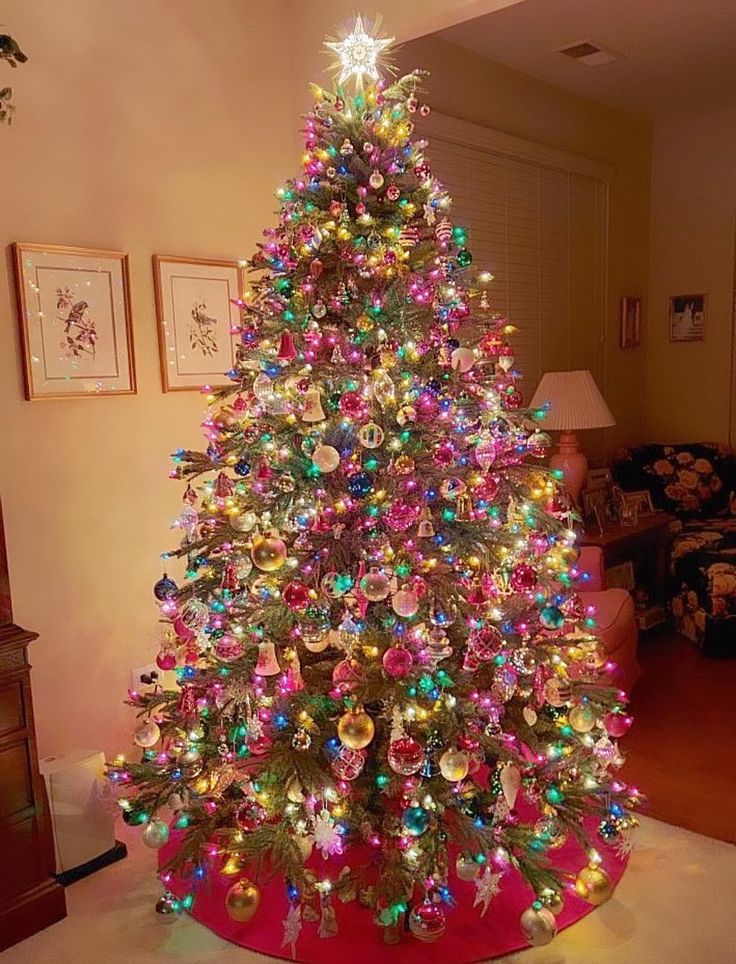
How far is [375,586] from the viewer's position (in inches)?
71.4

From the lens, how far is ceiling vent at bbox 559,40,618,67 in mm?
3711

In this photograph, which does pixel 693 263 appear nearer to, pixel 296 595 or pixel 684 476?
pixel 684 476

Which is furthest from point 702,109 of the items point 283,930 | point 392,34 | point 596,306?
point 283,930

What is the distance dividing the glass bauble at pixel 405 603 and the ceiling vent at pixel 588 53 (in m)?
3.03

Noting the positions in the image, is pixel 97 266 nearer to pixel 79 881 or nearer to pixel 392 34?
pixel 392 34

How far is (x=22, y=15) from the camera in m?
2.35

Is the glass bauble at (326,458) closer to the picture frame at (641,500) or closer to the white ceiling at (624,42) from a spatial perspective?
the white ceiling at (624,42)

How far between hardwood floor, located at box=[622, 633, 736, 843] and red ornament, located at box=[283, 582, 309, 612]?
4.79 feet

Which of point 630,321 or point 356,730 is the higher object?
point 630,321

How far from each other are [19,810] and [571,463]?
108 inches

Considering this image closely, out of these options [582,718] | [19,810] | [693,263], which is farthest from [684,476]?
[19,810]

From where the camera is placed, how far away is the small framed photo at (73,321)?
2.40 meters

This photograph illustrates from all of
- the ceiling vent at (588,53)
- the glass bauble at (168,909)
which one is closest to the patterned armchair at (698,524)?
the ceiling vent at (588,53)

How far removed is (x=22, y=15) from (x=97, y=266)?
721 millimetres
